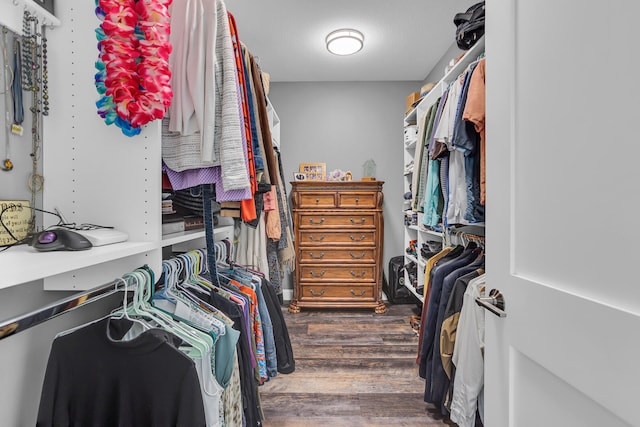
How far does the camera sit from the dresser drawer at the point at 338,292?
133 inches

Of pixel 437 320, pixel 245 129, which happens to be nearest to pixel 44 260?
pixel 245 129

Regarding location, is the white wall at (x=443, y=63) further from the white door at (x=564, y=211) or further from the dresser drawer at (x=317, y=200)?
the white door at (x=564, y=211)

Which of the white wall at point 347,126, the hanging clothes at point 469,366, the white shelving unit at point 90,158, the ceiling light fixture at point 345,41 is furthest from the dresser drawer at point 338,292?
the white shelving unit at point 90,158

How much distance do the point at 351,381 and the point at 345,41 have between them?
2.64 meters

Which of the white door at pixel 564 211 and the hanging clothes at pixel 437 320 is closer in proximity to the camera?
the white door at pixel 564 211

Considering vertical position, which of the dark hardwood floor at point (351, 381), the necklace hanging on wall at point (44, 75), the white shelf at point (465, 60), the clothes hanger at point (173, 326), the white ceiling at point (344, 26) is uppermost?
the white ceiling at point (344, 26)

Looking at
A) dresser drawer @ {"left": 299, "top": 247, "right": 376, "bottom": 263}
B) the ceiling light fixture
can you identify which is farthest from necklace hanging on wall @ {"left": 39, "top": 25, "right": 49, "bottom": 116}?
dresser drawer @ {"left": 299, "top": 247, "right": 376, "bottom": 263}

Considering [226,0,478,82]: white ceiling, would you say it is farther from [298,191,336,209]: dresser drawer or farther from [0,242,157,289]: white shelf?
[0,242,157,289]: white shelf

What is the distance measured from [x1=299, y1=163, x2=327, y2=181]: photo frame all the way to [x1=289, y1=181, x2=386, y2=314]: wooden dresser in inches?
11.9

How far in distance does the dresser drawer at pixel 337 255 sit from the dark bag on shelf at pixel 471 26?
2.03 meters

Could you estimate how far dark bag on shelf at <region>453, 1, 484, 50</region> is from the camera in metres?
1.71

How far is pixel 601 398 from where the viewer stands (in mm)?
546

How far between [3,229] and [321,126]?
340 cm

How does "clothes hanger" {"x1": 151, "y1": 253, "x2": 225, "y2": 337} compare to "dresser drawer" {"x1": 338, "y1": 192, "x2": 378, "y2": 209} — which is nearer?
"clothes hanger" {"x1": 151, "y1": 253, "x2": 225, "y2": 337}
